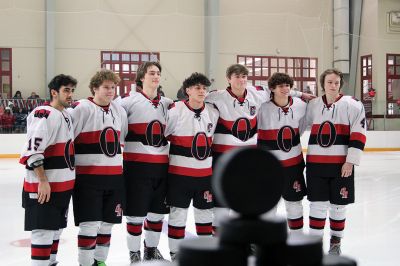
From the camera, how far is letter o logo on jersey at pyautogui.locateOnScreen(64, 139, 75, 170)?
285cm

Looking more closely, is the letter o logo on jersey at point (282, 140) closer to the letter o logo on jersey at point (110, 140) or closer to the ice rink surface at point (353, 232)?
the ice rink surface at point (353, 232)

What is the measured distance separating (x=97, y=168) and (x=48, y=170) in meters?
0.34

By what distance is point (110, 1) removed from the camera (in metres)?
15.1

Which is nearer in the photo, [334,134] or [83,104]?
[83,104]

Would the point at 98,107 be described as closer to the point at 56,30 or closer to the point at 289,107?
the point at 289,107

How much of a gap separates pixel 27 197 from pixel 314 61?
587 inches

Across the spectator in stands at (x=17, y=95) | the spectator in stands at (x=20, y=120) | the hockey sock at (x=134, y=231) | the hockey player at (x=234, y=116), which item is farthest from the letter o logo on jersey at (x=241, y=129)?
the spectator in stands at (x=17, y=95)

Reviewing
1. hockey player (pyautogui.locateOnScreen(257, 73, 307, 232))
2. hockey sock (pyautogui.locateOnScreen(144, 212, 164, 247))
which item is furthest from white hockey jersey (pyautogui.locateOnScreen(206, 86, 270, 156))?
hockey sock (pyautogui.locateOnScreen(144, 212, 164, 247))

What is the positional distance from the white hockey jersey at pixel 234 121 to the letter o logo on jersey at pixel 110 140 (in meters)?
0.79

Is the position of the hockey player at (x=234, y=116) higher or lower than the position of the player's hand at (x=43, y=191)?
higher

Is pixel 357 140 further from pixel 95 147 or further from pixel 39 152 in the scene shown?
pixel 39 152

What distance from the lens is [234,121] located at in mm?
3572

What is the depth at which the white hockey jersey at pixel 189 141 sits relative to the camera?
11.1 ft

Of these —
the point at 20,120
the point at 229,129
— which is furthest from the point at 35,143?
the point at 20,120
